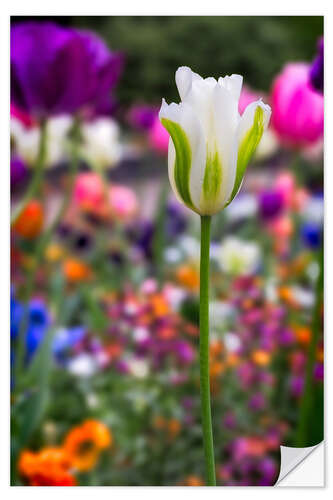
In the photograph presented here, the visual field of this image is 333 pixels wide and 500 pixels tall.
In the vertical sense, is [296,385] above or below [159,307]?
below

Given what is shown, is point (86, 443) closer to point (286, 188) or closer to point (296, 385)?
point (296, 385)

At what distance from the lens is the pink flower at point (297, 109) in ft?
3.58

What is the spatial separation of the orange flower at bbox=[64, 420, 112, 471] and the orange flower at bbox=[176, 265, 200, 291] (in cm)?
42

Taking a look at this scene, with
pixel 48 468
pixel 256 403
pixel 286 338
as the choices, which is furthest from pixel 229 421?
pixel 48 468

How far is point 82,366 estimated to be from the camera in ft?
4.03

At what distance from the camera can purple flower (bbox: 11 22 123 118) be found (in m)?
0.84

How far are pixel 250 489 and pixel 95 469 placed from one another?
0.89ft

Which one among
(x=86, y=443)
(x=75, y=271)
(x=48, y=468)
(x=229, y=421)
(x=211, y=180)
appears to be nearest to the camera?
(x=211, y=180)

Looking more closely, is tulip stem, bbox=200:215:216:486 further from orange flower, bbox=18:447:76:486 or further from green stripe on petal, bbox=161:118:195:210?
orange flower, bbox=18:447:76:486

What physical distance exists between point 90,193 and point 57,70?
63 centimetres

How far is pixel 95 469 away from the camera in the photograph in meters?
1.10

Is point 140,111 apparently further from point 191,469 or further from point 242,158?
point 242,158

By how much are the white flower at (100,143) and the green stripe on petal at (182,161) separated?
93 cm

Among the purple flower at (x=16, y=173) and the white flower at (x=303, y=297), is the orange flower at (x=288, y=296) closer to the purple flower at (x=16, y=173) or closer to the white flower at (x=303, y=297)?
the white flower at (x=303, y=297)
